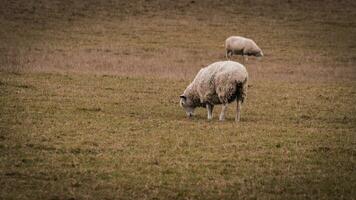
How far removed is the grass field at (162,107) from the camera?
1016cm

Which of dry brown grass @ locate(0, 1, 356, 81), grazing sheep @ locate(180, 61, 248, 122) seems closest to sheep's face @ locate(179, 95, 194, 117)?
grazing sheep @ locate(180, 61, 248, 122)

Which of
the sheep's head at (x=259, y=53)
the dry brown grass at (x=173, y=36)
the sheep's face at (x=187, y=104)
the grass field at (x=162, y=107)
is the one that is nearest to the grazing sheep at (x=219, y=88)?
the sheep's face at (x=187, y=104)

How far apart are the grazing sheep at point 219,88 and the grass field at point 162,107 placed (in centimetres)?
56

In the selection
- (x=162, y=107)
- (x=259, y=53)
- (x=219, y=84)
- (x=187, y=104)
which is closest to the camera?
(x=219, y=84)

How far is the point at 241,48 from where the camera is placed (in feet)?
117

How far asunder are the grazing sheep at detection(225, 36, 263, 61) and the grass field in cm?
55

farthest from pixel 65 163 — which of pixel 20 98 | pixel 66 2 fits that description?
pixel 66 2

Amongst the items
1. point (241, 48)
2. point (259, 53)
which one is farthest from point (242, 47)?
point (259, 53)

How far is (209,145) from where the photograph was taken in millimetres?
13039

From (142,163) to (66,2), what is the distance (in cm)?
3790

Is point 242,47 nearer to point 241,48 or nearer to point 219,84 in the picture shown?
→ point 241,48

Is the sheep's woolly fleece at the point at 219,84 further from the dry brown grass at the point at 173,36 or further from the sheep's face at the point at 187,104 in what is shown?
the dry brown grass at the point at 173,36

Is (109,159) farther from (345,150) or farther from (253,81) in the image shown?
(253,81)

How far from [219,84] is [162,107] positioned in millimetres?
3547
